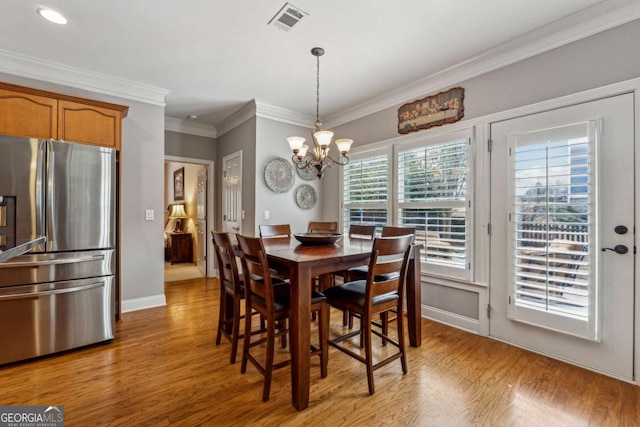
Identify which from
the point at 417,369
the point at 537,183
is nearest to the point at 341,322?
the point at 417,369

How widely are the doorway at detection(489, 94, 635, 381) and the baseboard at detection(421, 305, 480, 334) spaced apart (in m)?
0.23

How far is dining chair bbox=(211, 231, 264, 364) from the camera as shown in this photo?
2.26 meters

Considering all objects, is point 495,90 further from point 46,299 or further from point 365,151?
point 46,299

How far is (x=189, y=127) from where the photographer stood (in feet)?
16.1

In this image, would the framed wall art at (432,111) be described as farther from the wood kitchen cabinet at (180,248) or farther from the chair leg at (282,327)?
the wood kitchen cabinet at (180,248)

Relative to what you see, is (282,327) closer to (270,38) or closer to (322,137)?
(322,137)

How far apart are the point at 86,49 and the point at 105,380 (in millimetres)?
2859

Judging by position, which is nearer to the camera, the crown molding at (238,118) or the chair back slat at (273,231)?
the chair back slat at (273,231)

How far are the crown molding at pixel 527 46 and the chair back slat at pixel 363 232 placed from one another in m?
1.58

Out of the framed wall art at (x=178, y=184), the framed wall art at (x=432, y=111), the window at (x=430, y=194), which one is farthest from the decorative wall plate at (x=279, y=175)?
the framed wall art at (x=178, y=184)

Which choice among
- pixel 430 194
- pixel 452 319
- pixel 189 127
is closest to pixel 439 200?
pixel 430 194

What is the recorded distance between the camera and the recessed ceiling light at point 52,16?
2213mm

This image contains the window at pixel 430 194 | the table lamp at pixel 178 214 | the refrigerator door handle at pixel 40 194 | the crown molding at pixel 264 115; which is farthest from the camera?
the table lamp at pixel 178 214

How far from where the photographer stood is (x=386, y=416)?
67.3 inches
